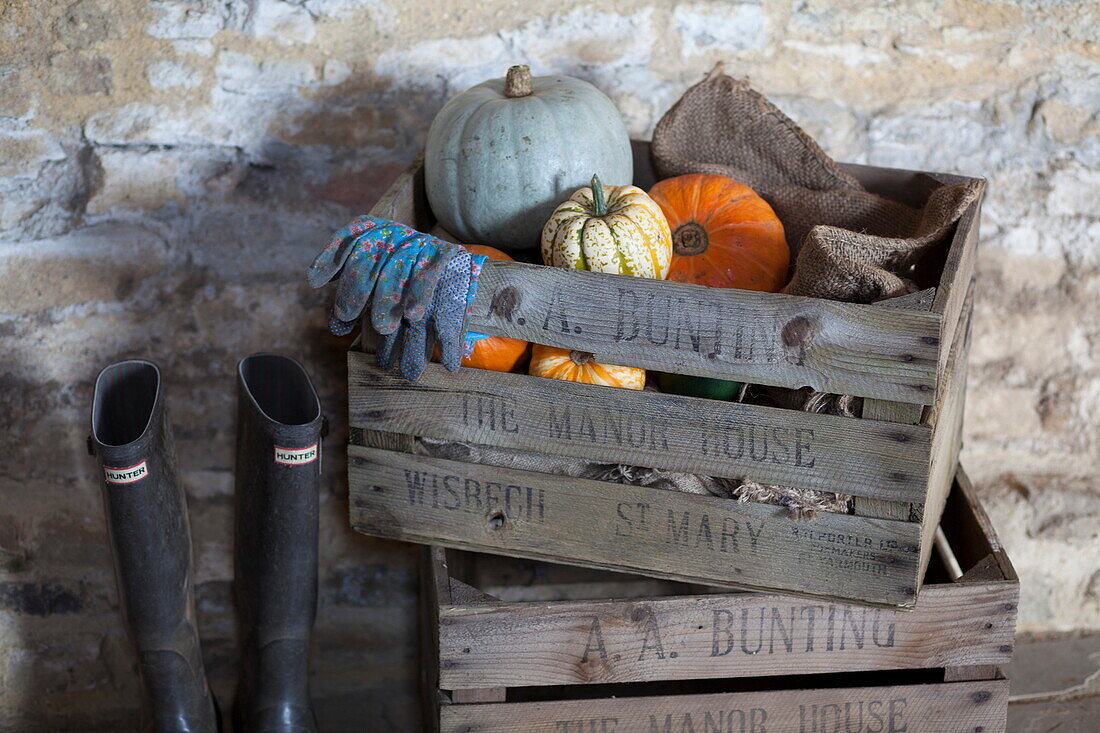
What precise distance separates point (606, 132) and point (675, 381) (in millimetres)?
429

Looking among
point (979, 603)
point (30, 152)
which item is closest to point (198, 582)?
point (30, 152)

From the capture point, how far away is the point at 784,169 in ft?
5.56

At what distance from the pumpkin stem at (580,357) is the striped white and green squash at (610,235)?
12 centimetres

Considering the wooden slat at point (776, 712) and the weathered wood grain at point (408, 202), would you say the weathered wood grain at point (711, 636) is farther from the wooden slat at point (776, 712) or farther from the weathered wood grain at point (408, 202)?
the weathered wood grain at point (408, 202)

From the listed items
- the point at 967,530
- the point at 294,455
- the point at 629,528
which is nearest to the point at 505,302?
the point at 629,528

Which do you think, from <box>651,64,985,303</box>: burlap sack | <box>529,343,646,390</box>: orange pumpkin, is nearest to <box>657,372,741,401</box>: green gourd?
<box>529,343,646,390</box>: orange pumpkin

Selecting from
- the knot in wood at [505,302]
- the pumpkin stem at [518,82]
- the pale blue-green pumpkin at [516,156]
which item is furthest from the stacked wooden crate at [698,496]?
the pumpkin stem at [518,82]

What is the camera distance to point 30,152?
5.87 feet

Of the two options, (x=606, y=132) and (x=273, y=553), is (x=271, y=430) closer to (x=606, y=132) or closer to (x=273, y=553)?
(x=273, y=553)

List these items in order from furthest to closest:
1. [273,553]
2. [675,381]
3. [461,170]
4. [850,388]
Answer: [273,553], [461,170], [675,381], [850,388]

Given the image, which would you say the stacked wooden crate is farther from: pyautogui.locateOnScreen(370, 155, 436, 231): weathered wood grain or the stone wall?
the stone wall

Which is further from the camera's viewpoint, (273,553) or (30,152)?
(30,152)

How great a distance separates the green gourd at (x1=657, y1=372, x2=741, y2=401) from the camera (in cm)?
132

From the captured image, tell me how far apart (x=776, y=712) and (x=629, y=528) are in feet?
1.21
